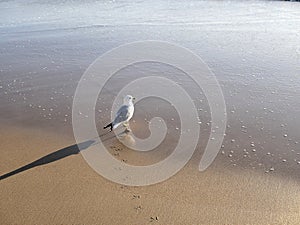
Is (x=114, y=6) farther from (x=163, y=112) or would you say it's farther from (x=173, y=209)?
(x=173, y=209)

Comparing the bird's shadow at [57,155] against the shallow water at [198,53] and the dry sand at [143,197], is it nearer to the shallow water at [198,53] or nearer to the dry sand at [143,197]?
the dry sand at [143,197]

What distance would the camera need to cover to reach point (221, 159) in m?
4.55

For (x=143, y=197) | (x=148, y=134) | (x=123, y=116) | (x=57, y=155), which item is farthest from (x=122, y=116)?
A: (x=143, y=197)

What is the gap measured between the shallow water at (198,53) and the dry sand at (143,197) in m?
0.46

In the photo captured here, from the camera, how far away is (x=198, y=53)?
891 centimetres

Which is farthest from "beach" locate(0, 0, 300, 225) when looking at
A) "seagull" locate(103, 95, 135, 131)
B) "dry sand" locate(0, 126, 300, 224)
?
"seagull" locate(103, 95, 135, 131)

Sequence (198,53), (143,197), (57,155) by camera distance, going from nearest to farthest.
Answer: (143,197) → (57,155) → (198,53)

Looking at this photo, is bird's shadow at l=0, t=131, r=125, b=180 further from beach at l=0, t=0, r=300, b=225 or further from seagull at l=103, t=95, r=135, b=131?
seagull at l=103, t=95, r=135, b=131

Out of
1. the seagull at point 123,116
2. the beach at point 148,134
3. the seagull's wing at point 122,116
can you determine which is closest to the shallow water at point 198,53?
the beach at point 148,134

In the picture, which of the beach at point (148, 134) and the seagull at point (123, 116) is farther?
the seagull at point (123, 116)

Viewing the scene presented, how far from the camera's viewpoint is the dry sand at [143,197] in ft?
11.5

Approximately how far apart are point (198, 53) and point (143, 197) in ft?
19.2

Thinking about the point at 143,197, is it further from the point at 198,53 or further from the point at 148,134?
the point at 198,53

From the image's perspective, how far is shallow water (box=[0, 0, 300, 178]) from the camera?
16.9ft
